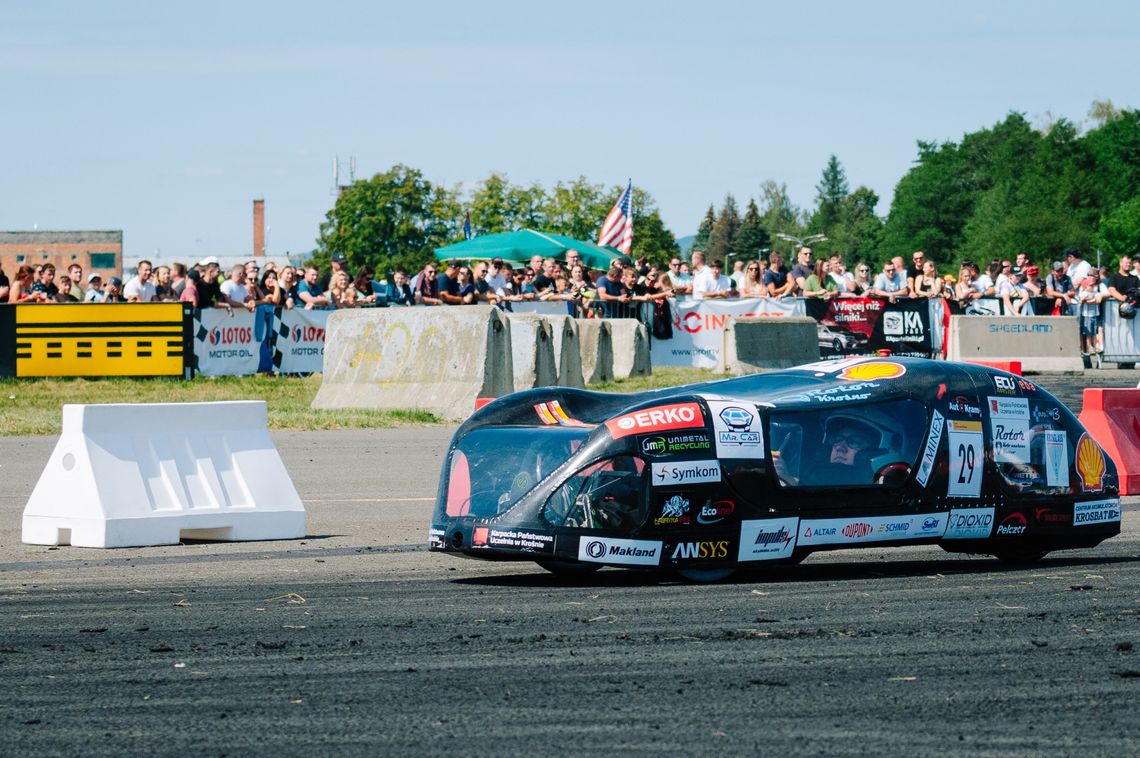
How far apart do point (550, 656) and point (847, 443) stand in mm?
2819

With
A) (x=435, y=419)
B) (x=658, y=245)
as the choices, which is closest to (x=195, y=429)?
(x=435, y=419)

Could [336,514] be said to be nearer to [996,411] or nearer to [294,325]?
[996,411]

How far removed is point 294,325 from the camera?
2634cm

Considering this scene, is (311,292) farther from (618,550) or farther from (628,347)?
(618,550)

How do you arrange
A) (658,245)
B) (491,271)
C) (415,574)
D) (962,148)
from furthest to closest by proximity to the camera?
(962,148) < (658,245) < (491,271) < (415,574)

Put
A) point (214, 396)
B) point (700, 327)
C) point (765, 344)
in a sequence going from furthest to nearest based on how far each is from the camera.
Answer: point (700, 327)
point (765, 344)
point (214, 396)

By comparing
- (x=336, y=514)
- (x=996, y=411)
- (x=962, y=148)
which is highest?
(x=962, y=148)

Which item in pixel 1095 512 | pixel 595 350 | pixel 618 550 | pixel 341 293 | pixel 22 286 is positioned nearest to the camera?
pixel 618 550

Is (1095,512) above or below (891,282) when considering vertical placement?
below

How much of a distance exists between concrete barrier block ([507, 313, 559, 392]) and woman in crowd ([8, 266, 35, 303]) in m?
7.50

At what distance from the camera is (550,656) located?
6559mm

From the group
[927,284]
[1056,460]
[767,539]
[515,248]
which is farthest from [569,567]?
[515,248]

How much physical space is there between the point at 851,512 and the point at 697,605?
1.23 meters

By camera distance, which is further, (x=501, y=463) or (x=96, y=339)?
(x=96, y=339)
